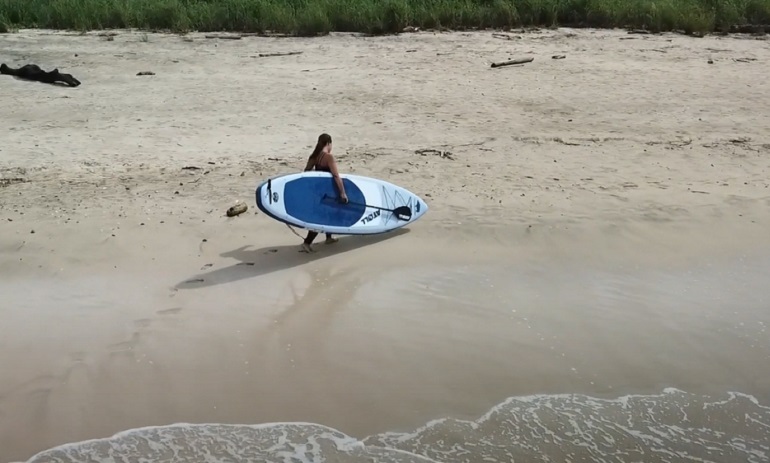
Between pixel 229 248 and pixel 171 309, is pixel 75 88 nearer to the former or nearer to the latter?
pixel 229 248

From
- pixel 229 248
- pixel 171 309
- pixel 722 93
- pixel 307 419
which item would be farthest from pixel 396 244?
pixel 722 93

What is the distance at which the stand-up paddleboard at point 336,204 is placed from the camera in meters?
8.02

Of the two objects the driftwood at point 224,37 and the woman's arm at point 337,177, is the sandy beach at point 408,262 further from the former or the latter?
the driftwood at point 224,37

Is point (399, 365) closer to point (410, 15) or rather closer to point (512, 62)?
point (512, 62)

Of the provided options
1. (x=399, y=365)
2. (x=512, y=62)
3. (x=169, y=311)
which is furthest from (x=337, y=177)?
(x=512, y=62)

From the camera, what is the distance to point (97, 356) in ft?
21.5

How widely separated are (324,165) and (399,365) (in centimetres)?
250

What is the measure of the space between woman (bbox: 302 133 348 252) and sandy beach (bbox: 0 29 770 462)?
144mm

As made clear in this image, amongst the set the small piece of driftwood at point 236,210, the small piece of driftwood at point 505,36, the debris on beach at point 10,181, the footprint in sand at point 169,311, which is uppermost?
the small piece of driftwood at point 505,36

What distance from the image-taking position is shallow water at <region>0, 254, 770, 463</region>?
575 centimetres

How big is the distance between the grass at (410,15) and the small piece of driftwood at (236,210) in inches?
295

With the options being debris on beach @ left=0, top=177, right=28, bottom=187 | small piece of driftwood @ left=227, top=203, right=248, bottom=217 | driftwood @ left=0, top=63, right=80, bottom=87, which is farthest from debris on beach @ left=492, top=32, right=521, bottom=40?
debris on beach @ left=0, top=177, right=28, bottom=187

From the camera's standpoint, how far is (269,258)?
8.16 m

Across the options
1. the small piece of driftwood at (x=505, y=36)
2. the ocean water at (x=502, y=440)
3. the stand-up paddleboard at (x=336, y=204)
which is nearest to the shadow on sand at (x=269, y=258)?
the stand-up paddleboard at (x=336, y=204)
